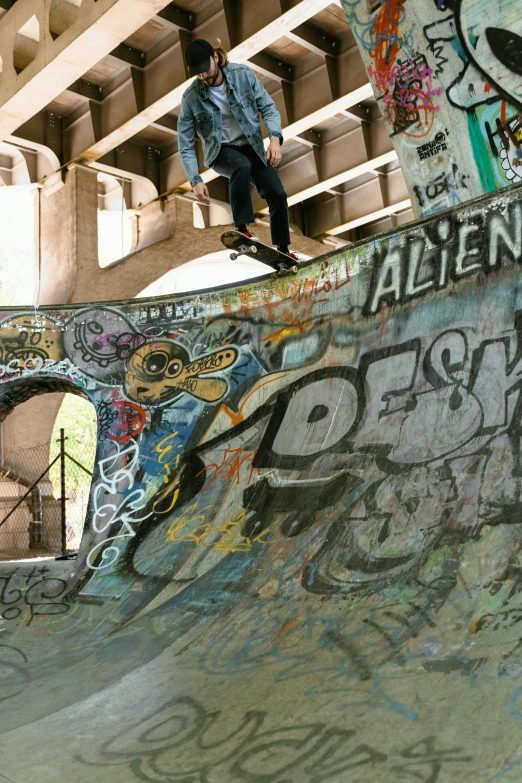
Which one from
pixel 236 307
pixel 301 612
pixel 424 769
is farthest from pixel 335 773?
pixel 236 307

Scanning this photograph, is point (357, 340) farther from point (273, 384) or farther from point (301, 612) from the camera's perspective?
point (301, 612)

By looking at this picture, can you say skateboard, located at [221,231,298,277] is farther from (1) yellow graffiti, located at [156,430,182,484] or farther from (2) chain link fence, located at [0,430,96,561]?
(2) chain link fence, located at [0,430,96,561]

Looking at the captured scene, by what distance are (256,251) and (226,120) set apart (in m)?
1.49

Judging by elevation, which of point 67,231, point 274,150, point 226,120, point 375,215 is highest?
point 375,215

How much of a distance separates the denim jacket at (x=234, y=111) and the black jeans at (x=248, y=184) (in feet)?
0.42

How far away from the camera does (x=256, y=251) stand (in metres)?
8.46

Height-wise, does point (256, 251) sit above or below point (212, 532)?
above

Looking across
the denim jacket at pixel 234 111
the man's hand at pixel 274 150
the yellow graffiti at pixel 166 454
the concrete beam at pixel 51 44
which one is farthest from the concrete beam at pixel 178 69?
the yellow graffiti at pixel 166 454

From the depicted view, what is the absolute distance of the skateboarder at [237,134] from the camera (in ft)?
27.6

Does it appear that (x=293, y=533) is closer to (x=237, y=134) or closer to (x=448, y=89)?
(x=237, y=134)

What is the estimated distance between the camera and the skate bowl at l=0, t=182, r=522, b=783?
13.0ft

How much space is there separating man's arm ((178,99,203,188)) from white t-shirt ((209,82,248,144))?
0.40 m

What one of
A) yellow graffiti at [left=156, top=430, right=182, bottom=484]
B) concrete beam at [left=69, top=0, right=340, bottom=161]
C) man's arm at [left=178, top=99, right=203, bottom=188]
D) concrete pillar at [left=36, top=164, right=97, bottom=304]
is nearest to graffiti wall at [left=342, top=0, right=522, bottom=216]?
man's arm at [left=178, top=99, right=203, bottom=188]

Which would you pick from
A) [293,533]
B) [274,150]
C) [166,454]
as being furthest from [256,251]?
[293,533]
